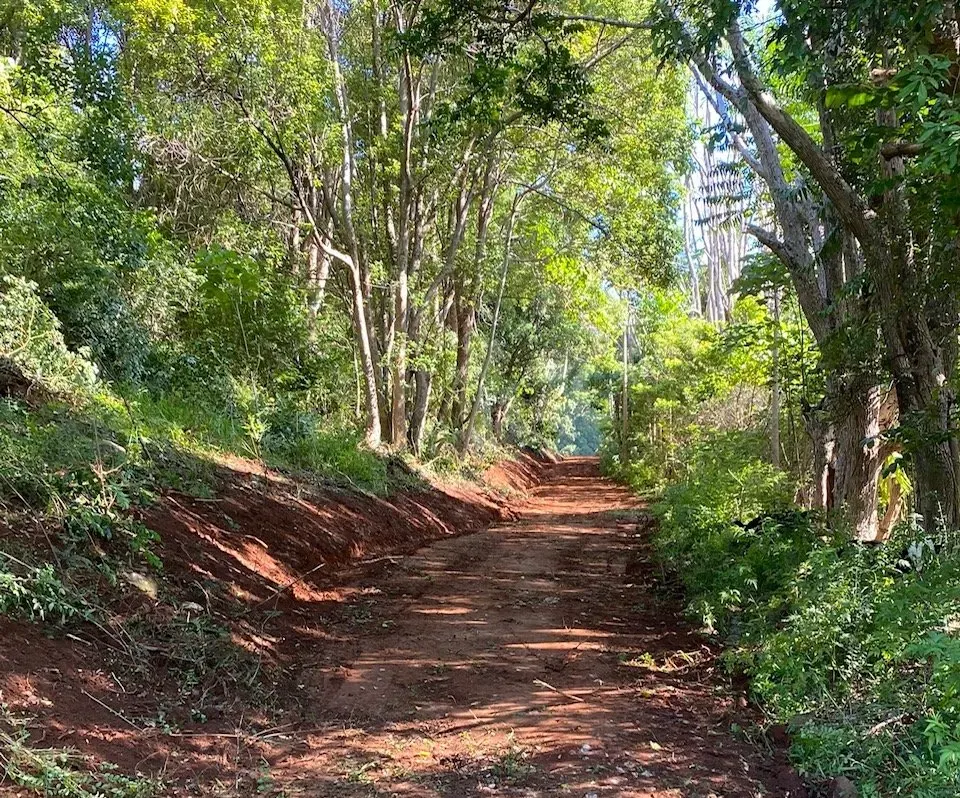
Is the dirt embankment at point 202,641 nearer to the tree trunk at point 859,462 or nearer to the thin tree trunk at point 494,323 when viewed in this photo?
the tree trunk at point 859,462

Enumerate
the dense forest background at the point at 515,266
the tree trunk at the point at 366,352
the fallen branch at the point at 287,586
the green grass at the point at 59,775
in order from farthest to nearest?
the tree trunk at the point at 366,352
the fallen branch at the point at 287,586
the dense forest background at the point at 515,266
the green grass at the point at 59,775

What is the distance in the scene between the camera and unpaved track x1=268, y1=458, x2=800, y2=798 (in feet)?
12.9

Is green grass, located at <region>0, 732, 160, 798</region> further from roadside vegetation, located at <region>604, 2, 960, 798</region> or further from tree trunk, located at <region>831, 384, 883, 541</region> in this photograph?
tree trunk, located at <region>831, 384, 883, 541</region>

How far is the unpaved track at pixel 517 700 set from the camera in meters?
3.93

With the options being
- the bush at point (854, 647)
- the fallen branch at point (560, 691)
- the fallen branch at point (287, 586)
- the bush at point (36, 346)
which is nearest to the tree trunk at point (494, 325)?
the fallen branch at point (287, 586)

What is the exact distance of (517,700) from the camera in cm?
502

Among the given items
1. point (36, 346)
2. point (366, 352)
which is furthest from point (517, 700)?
point (366, 352)

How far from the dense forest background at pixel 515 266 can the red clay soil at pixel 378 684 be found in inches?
18.7

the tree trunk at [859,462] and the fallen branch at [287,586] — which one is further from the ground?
the tree trunk at [859,462]

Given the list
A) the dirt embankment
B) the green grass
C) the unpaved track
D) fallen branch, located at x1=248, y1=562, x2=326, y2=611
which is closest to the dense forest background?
the dirt embankment

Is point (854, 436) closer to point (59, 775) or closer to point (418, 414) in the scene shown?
point (59, 775)

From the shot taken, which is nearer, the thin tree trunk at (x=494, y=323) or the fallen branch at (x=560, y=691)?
the fallen branch at (x=560, y=691)

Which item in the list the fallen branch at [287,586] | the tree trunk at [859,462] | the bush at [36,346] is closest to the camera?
the fallen branch at [287,586]

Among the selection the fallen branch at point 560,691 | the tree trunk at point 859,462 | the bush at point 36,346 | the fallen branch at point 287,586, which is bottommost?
the fallen branch at point 560,691
